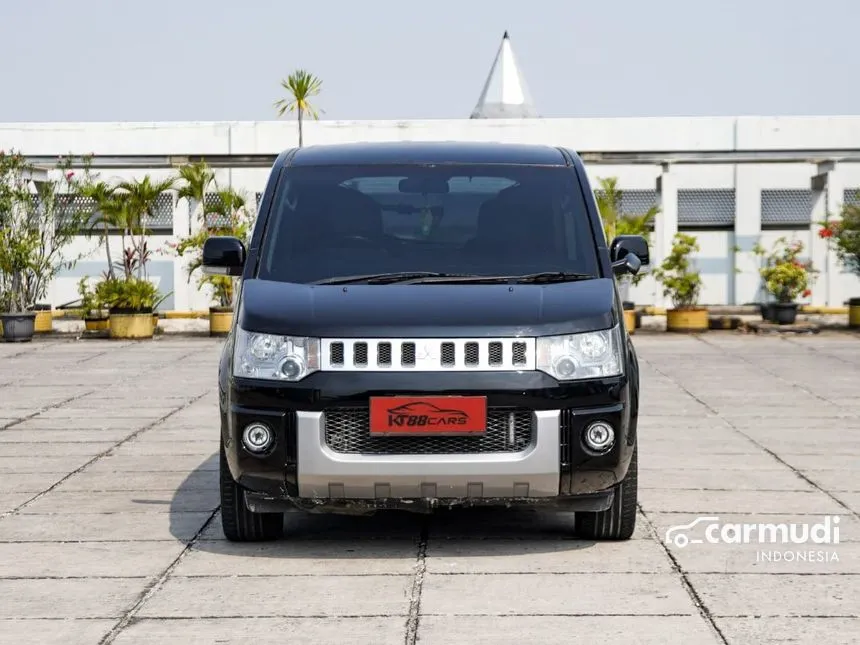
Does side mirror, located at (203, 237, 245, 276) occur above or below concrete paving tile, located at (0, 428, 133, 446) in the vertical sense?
above

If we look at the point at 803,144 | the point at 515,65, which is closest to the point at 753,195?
the point at 803,144

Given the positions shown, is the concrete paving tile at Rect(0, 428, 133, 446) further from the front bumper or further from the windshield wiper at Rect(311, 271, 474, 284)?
the front bumper

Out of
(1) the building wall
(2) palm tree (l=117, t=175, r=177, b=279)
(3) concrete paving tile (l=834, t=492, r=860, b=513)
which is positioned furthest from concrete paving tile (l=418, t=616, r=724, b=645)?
(1) the building wall

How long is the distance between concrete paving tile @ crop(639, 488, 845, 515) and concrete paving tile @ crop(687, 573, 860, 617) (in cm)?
156

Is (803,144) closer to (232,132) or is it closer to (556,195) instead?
(232,132)

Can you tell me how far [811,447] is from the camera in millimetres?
10359

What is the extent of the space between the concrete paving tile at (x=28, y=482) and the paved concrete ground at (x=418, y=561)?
0.07ft

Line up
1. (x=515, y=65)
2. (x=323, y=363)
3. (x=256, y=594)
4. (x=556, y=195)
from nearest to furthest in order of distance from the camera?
(x=256, y=594) < (x=323, y=363) < (x=556, y=195) < (x=515, y=65)

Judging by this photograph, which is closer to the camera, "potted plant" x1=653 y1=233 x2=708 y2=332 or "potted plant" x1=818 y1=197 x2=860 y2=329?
"potted plant" x1=818 y1=197 x2=860 y2=329

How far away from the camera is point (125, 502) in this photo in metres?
8.23

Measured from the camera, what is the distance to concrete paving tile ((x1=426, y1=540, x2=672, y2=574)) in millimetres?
6348

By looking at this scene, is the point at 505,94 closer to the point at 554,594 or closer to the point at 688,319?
the point at 688,319

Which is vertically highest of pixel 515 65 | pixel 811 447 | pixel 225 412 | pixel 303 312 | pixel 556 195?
pixel 515 65

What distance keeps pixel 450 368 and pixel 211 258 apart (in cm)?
168
